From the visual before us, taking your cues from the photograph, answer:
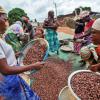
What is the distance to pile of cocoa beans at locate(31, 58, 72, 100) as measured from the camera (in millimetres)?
5972

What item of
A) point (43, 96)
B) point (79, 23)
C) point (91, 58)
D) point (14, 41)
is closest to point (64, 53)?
point (79, 23)

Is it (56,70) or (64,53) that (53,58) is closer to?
(64,53)

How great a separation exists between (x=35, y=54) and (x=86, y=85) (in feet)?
4.21

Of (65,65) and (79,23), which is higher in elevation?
(79,23)

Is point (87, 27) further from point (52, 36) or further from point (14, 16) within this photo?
point (14, 16)

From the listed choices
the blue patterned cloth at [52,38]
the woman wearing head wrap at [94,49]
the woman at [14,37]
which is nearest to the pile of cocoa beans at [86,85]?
the woman wearing head wrap at [94,49]

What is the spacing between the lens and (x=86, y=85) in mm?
3350

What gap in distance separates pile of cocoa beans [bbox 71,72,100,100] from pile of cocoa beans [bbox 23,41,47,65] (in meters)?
0.84

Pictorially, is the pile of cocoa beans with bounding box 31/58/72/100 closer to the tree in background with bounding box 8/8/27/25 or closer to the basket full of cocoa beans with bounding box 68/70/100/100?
the tree in background with bounding box 8/8/27/25

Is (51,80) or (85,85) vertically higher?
(85,85)

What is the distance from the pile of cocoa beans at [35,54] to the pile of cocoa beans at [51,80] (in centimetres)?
145

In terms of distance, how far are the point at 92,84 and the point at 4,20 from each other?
113 centimetres

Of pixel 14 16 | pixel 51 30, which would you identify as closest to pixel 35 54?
pixel 51 30

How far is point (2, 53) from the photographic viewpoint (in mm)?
2988
